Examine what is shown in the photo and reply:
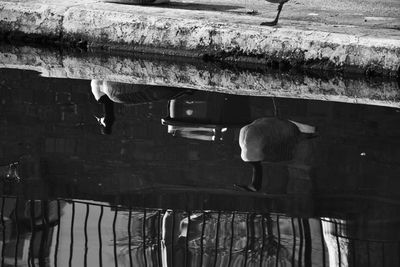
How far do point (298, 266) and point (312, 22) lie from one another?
5415mm

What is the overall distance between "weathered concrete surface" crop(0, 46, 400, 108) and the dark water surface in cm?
33

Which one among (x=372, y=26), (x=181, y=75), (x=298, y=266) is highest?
(x=372, y=26)

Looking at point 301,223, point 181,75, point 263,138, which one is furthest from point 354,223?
point 181,75

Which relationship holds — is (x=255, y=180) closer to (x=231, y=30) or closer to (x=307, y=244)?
(x=307, y=244)

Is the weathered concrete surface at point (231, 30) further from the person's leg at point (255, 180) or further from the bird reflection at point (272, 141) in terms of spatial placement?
the person's leg at point (255, 180)

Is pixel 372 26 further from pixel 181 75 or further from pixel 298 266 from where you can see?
pixel 298 266

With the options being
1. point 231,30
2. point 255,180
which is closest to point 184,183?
point 255,180

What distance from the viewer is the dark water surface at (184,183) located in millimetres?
4930

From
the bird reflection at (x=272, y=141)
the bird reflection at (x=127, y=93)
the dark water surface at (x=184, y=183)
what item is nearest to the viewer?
the dark water surface at (x=184, y=183)

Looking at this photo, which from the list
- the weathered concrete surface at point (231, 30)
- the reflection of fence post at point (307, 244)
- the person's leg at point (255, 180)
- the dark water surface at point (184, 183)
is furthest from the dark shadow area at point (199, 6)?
the reflection of fence post at point (307, 244)

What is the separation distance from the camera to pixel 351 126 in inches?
289

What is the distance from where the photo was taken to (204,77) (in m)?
9.04

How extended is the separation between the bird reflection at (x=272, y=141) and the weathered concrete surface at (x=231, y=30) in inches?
75.5

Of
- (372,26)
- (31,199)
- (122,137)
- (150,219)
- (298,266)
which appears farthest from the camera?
(372,26)
